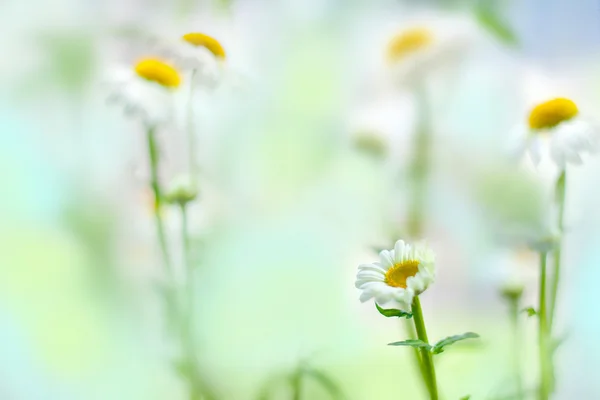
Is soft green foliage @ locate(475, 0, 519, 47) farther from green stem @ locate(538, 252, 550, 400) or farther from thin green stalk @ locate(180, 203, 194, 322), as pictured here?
thin green stalk @ locate(180, 203, 194, 322)

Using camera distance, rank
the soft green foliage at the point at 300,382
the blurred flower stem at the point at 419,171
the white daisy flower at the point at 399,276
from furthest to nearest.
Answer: the blurred flower stem at the point at 419,171
the soft green foliage at the point at 300,382
the white daisy flower at the point at 399,276

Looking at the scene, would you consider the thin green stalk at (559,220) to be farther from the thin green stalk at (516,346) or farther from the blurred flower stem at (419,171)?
the blurred flower stem at (419,171)

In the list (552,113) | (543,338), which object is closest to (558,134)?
(552,113)

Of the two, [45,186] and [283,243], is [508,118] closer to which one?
[283,243]

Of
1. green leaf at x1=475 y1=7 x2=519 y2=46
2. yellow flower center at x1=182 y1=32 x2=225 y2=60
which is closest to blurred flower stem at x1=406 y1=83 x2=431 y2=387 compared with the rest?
green leaf at x1=475 y1=7 x2=519 y2=46

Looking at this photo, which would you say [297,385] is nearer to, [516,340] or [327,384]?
[327,384]

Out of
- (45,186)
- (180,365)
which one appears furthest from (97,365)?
(45,186)

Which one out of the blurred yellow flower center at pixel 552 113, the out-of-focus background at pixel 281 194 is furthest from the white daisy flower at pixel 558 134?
the out-of-focus background at pixel 281 194
